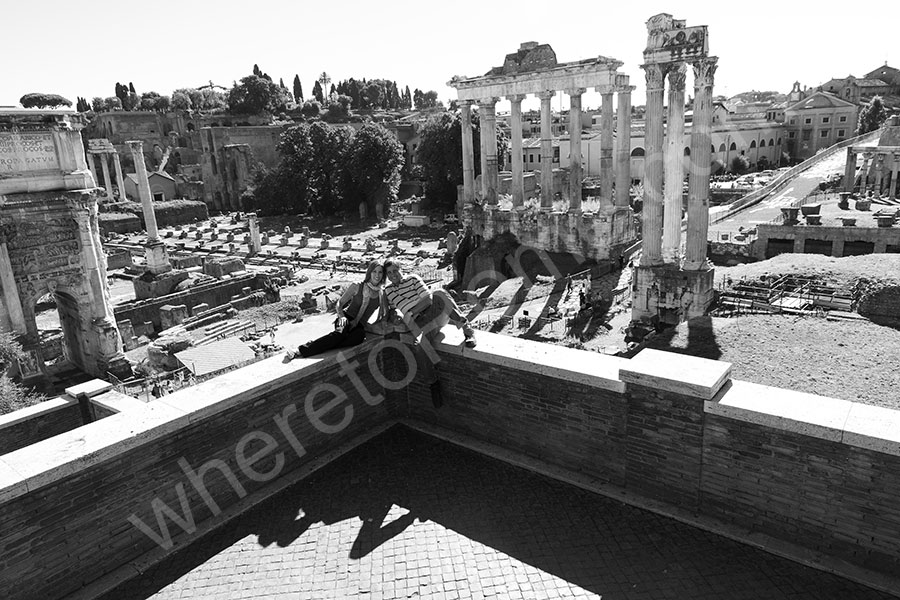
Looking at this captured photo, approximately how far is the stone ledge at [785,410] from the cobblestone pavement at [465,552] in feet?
3.07

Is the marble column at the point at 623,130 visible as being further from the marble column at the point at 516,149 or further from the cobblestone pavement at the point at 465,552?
the cobblestone pavement at the point at 465,552

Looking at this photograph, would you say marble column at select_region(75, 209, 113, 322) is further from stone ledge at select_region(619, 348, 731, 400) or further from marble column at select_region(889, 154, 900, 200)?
marble column at select_region(889, 154, 900, 200)

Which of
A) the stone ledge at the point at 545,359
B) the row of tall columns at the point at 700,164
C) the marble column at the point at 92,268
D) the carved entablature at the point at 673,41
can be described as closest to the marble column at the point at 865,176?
the row of tall columns at the point at 700,164

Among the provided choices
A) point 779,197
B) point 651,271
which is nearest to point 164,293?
point 651,271

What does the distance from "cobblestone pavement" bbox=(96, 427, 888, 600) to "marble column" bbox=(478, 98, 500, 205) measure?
2452 centimetres

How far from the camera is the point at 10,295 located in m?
17.5

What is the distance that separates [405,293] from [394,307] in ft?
0.61

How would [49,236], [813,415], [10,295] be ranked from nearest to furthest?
[813,415], [10,295], [49,236]

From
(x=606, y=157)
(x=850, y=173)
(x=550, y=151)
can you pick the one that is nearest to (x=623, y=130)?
(x=606, y=157)

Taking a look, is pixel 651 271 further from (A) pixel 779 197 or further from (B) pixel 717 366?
(A) pixel 779 197

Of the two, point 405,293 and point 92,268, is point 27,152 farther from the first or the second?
point 405,293

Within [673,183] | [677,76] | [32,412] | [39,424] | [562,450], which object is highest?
[677,76]

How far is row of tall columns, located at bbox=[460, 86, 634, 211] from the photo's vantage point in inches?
944

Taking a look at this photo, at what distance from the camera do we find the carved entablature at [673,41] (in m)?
16.2
